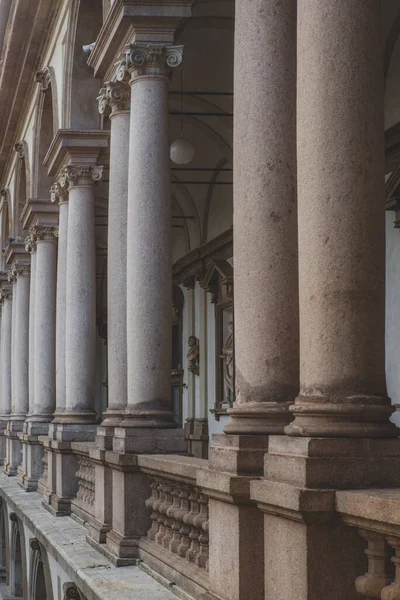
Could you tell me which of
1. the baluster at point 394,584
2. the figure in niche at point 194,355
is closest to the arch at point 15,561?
the figure in niche at point 194,355

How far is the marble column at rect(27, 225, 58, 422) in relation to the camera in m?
21.4

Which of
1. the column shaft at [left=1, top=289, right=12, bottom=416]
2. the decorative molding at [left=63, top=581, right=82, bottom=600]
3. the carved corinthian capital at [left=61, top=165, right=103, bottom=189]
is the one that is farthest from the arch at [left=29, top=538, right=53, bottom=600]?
the column shaft at [left=1, top=289, right=12, bottom=416]

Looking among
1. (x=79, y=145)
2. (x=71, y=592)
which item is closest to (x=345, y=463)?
(x=71, y=592)

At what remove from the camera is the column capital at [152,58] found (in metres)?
11.7

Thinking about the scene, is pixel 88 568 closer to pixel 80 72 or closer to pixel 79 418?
pixel 79 418

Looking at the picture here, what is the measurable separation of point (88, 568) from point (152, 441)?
53.5 inches

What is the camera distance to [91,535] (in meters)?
12.6

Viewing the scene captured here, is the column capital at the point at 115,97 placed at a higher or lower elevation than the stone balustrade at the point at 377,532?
higher

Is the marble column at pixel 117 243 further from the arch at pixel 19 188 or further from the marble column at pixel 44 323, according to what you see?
the arch at pixel 19 188

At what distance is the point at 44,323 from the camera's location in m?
21.5

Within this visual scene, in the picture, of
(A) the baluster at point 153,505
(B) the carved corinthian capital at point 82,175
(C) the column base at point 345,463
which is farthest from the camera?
(B) the carved corinthian capital at point 82,175

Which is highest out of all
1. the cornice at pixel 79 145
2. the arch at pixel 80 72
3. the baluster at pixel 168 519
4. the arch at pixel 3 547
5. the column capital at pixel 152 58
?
the arch at pixel 80 72

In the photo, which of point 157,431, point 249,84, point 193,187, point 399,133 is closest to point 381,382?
point 249,84

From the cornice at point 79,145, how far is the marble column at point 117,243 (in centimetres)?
388
